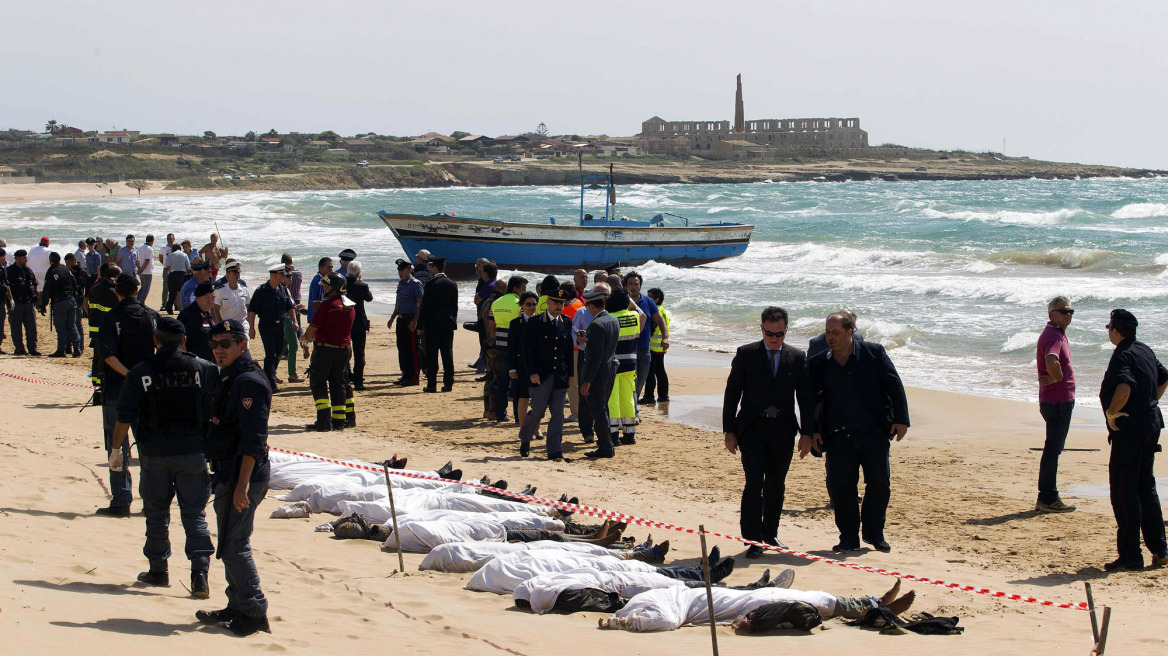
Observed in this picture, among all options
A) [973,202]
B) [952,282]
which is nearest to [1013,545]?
[952,282]

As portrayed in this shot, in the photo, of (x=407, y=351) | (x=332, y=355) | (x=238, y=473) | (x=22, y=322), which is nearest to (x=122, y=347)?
(x=238, y=473)

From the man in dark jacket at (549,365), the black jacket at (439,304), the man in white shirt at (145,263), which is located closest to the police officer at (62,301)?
the man in white shirt at (145,263)

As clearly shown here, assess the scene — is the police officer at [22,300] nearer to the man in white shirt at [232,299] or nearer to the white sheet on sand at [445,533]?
the man in white shirt at [232,299]

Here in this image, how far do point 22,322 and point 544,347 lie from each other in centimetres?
1025

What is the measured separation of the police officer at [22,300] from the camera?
15414 millimetres

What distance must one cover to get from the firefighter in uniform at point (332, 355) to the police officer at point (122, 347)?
9.98 feet

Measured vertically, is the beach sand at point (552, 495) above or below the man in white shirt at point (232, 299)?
below

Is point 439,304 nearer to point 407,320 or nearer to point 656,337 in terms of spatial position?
point 407,320

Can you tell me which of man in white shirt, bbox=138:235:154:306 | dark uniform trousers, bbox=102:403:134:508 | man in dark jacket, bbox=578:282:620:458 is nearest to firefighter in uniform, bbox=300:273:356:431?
man in dark jacket, bbox=578:282:620:458

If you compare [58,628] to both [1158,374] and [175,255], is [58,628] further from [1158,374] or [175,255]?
[175,255]

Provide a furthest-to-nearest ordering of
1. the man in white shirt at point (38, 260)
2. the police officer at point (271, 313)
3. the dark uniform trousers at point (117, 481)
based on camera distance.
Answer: the man in white shirt at point (38, 260) → the police officer at point (271, 313) → the dark uniform trousers at point (117, 481)

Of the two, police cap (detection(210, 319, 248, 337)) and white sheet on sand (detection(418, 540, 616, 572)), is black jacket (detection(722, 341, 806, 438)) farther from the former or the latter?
police cap (detection(210, 319, 248, 337))

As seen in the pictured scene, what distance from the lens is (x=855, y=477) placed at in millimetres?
7074

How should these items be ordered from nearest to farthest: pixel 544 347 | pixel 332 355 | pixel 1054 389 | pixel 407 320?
1. pixel 1054 389
2. pixel 544 347
3. pixel 332 355
4. pixel 407 320
